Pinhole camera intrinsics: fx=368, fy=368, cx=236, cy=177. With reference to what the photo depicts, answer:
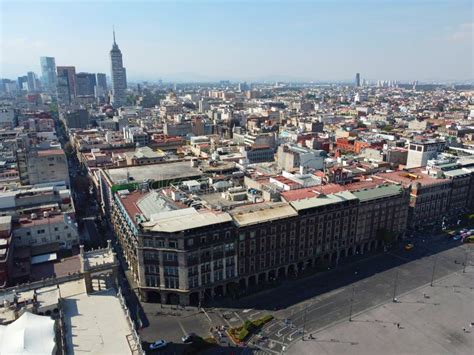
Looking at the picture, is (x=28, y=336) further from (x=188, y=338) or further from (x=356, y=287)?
(x=356, y=287)

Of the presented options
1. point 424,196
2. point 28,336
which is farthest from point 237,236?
point 424,196

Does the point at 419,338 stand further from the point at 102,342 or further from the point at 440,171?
the point at 440,171

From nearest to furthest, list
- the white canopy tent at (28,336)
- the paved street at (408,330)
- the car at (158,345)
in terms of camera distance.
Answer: the white canopy tent at (28,336) < the car at (158,345) < the paved street at (408,330)

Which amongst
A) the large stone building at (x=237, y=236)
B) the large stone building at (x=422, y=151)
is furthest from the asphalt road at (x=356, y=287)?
the large stone building at (x=422, y=151)

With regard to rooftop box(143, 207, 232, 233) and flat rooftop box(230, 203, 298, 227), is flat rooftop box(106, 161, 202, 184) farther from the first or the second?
flat rooftop box(230, 203, 298, 227)

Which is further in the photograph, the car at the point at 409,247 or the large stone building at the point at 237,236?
the car at the point at 409,247

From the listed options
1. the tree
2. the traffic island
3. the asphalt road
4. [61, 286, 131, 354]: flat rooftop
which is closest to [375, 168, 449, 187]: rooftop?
the tree

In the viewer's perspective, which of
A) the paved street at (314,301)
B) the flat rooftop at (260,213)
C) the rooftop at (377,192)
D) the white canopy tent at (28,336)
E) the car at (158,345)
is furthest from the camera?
the rooftop at (377,192)

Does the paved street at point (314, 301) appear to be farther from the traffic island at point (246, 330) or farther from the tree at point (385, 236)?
the tree at point (385, 236)
